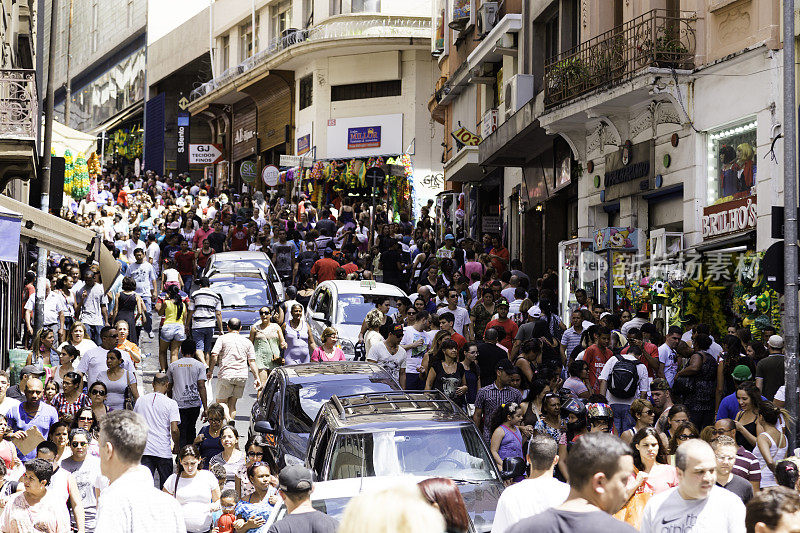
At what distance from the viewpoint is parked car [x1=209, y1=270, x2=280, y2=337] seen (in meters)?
21.8

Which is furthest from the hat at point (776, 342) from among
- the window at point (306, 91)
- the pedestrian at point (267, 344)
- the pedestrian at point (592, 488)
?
the window at point (306, 91)

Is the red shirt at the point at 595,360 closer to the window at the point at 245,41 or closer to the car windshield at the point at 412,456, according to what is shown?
the car windshield at the point at 412,456

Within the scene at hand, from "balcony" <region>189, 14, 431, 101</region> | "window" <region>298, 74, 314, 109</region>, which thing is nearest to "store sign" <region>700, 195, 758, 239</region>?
"balcony" <region>189, 14, 431, 101</region>

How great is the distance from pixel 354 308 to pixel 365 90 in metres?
28.8

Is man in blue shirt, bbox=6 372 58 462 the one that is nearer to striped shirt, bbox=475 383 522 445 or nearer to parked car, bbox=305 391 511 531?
parked car, bbox=305 391 511 531

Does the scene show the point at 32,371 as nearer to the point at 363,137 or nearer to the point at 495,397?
the point at 495,397

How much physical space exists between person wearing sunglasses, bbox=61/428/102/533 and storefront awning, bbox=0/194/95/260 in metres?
5.31

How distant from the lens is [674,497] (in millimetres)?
6031

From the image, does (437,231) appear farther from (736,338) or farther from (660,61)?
(736,338)

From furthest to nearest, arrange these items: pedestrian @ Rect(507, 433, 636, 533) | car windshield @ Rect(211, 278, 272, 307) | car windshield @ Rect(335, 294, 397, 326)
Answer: car windshield @ Rect(211, 278, 272, 307)
car windshield @ Rect(335, 294, 397, 326)
pedestrian @ Rect(507, 433, 636, 533)

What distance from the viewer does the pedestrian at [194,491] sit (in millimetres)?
9914

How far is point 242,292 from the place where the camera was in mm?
22516

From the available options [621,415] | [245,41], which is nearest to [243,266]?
[621,415]

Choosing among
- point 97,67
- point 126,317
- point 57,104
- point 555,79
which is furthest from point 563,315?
point 57,104
